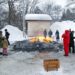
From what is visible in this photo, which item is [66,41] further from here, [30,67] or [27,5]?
[27,5]

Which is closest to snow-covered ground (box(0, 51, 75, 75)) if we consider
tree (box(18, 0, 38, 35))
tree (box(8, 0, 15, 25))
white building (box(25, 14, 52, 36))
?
white building (box(25, 14, 52, 36))

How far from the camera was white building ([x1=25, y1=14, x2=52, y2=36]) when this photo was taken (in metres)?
53.0

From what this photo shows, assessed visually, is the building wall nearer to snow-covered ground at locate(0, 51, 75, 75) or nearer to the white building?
the white building

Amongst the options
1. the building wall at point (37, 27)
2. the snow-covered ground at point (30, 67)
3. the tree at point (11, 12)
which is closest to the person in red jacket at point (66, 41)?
the snow-covered ground at point (30, 67)

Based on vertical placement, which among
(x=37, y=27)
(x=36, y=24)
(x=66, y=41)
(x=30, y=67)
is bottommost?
(x=37, y=27)

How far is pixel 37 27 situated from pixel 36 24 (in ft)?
1.65

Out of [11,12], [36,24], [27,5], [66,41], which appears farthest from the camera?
[27,5]

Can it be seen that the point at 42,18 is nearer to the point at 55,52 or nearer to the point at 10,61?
the point at 55,52

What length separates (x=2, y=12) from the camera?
80188 millimetres

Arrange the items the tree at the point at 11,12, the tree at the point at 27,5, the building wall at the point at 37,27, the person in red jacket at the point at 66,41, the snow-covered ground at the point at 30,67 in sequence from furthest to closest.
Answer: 1. the tree at the point at 27,5
2. the tree at the point at 11,12
3. the building wall at the point at 37,27
4. the person in red jacket at the point at 66,41
5. the snow-covered ground at the point at 30,67

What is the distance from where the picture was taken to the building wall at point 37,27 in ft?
174

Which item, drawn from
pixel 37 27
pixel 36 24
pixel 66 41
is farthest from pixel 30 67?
pixel 37 27

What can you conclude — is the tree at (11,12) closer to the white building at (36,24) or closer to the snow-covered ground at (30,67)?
the white building at (36,24)

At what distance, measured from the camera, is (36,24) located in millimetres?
54094
